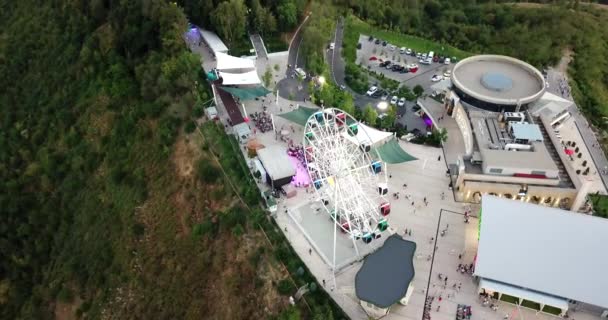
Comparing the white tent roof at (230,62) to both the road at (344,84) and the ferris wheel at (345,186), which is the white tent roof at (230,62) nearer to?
→ the road at (344,84)

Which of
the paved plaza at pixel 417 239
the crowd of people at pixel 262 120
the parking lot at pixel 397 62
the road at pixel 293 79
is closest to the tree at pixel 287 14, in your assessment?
the road at pixel 293 79

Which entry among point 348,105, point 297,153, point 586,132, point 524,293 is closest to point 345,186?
point 297,153

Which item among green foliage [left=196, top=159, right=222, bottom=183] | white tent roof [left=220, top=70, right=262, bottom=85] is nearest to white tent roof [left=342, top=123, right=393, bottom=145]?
green foliage [left=196, top=159, right=222, bottom=183]

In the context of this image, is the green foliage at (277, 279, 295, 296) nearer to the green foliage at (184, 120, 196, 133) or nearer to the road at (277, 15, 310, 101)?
the green foliage at (184, 120, 196, 133)

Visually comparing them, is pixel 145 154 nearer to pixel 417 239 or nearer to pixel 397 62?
pixel 417 239

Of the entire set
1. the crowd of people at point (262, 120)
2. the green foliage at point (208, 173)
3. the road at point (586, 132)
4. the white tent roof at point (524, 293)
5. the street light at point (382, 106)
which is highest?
the green foliage at point (208, 173)

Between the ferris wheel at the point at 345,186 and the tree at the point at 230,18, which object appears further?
the tree at the point at 230,18

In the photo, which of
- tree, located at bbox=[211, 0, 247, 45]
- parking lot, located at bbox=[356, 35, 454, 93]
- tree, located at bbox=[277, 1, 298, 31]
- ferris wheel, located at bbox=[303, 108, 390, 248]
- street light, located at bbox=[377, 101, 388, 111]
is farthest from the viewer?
tree, located at bbox=[277, 1, 298, 31]
